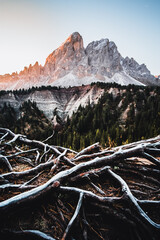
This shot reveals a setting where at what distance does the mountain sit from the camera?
121 metres

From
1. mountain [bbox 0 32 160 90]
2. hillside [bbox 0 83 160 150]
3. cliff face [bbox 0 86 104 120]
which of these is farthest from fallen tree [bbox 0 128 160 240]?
mountain [bbox 0 32 160 90]

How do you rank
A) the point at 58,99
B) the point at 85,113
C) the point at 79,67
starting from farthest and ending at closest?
1. the point at 79,67
2. the point at 58,99
3. the point at 85,113

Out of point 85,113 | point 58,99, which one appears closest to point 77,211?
point 85,113

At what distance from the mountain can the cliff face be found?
130 ft

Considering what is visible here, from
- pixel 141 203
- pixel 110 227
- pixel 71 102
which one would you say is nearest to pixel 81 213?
pixel 110 227

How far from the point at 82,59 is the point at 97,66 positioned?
24.3 metres

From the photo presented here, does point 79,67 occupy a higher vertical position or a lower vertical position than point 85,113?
higher

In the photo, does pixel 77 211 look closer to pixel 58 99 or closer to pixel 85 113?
pixel 85 113

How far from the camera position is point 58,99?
252ft

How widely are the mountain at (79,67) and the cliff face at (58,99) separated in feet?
130

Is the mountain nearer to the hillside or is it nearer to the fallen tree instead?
the hillside

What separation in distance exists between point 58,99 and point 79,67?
73833mm

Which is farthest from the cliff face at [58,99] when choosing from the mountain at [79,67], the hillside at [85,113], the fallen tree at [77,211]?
the fallen tree at [77,211]

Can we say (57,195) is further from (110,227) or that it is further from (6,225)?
(110,227)
